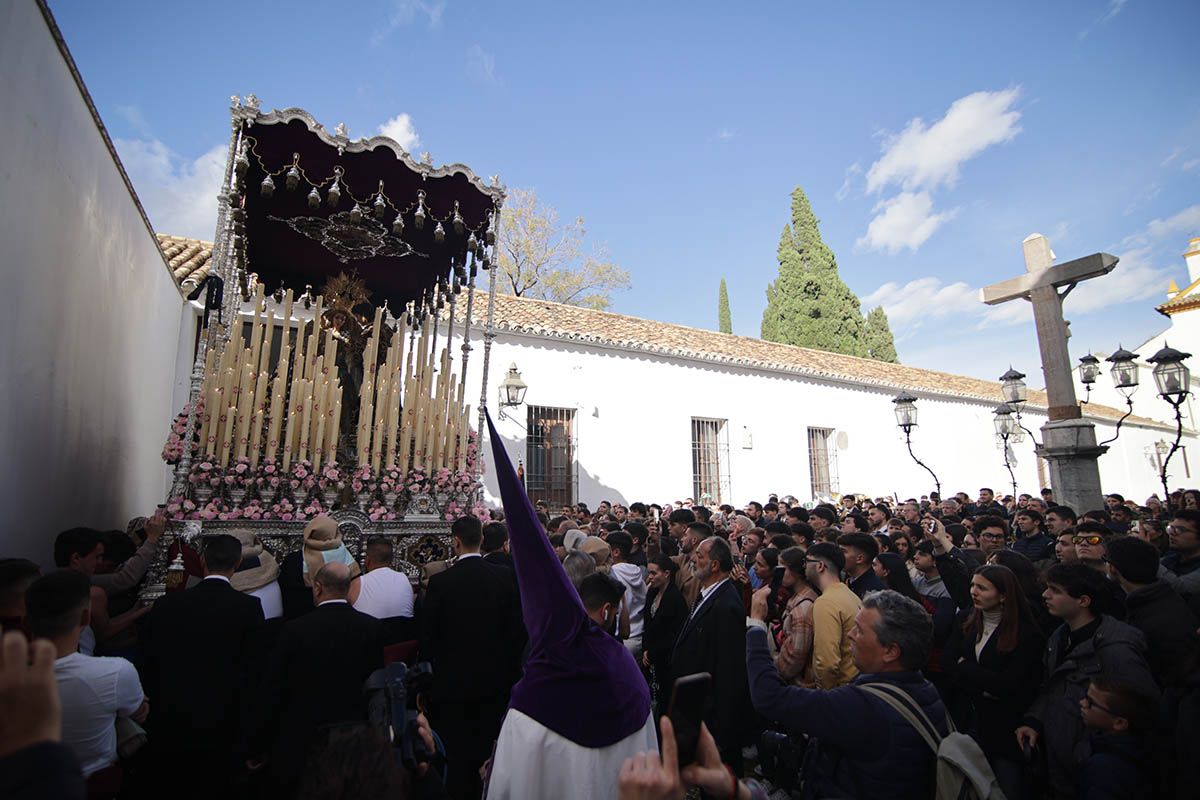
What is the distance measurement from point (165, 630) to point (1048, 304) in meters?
11.0

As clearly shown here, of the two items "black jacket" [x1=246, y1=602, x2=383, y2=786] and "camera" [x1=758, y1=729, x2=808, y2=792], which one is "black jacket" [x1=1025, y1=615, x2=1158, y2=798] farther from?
"black jacket" [x1=246, y1=602, x2=383, y2=786]

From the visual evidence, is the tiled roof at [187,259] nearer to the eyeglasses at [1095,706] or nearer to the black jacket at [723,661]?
the black jacket at [723,661]

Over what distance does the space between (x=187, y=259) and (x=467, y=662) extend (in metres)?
10.4

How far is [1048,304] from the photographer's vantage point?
9234mm

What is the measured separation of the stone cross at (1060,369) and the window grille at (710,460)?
6.73 m

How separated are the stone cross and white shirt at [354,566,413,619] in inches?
341

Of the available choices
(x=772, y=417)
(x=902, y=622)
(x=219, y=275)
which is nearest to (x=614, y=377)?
(x=772, y=417)

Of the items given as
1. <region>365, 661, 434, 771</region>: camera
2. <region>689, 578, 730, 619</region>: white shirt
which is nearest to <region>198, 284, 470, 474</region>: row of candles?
<region>689, 578, 730, 619</region>: white shirt

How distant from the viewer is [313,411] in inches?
212

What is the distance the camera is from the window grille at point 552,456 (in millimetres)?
12336

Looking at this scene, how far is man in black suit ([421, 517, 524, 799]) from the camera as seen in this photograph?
3.52 metres

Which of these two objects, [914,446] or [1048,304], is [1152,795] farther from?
[914,446]

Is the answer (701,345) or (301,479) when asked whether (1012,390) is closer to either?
(701,345)

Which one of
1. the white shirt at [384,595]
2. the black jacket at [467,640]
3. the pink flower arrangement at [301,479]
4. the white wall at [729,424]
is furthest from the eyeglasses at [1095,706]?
the white wall at [729,424]
